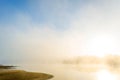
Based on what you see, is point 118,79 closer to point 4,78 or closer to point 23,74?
point 23,74

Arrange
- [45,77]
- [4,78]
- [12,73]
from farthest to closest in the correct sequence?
[45,77]
[12,73]
[4,78]

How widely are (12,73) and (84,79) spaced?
67.1 feet

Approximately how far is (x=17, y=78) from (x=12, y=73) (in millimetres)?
4581

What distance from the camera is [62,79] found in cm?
6988

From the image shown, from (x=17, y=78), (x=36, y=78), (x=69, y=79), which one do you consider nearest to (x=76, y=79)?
(x=69, y=79)

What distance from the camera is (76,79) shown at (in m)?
70.4

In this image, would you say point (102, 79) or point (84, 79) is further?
point (102, 79)

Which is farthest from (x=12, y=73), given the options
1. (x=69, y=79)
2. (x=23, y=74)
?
(x=69, y=79)

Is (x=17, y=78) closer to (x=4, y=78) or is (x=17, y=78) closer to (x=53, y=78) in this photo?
(x=4, y=78)

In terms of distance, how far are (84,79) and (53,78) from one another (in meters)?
9.19

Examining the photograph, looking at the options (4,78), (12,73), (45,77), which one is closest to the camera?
(4,78)

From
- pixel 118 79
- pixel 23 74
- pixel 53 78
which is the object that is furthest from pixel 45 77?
pixel 118 79

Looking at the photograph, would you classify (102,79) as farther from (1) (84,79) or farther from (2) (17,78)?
(2) (17,78)

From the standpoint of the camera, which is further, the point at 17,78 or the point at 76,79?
the point at 76,79
